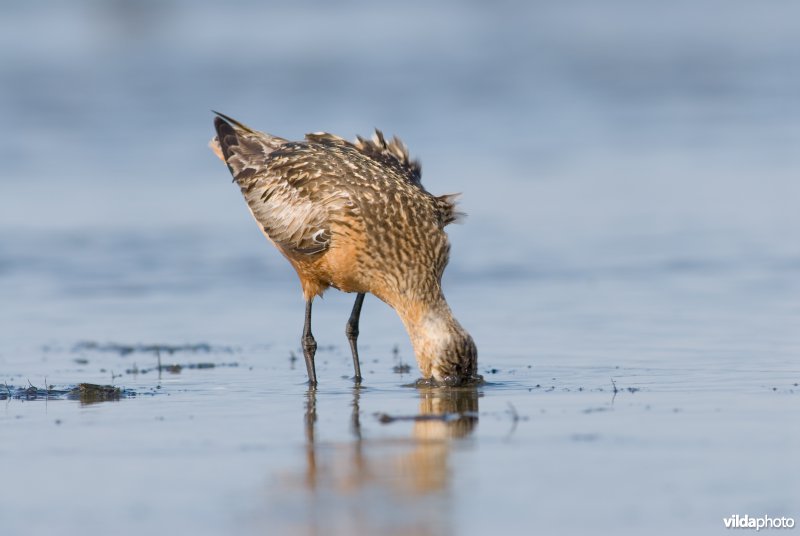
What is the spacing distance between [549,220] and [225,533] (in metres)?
10.1

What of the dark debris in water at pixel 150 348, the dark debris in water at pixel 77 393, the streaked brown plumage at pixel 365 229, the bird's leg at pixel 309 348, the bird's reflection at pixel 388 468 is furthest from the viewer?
the dark debris in water at pixel 150 348

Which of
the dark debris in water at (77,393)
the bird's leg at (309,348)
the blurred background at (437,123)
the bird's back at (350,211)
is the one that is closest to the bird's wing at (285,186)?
the bird's back at (350,211)

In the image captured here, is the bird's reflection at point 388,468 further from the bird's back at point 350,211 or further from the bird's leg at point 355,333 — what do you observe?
the bird's back at point 350,211

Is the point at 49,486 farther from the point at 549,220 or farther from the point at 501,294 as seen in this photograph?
the point at 549,220

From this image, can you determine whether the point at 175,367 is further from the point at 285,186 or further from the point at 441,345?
the point at 441,345

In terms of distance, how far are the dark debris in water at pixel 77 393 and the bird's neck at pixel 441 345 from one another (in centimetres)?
172

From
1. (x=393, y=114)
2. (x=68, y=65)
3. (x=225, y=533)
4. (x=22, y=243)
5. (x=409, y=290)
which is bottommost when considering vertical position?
(x=225, y=533)

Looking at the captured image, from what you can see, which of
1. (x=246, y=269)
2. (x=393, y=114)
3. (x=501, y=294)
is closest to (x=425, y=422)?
(x=501, y=294)

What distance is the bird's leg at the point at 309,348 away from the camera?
30.8 ft

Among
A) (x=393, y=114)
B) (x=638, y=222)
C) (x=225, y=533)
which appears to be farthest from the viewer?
(x=393, y=114)

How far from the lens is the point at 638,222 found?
15.1 metres

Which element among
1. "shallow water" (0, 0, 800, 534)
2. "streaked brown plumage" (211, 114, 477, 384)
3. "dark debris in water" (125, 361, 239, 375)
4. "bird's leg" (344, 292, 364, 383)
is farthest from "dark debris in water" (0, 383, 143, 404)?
"bird's leg" (344, 292, 364, 383)

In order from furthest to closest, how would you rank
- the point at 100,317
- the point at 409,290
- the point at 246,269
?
the point at 246,269 < the point at 100,317 < the point at 409,290

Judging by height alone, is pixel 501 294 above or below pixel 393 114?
below
